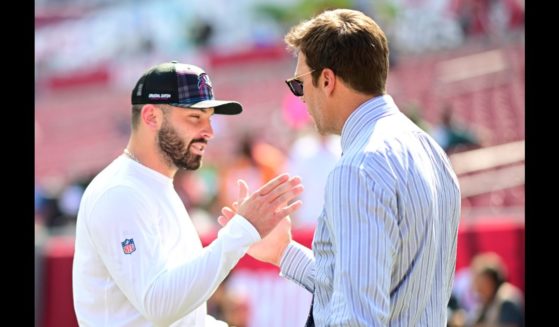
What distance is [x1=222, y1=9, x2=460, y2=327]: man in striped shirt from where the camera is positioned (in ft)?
10.4

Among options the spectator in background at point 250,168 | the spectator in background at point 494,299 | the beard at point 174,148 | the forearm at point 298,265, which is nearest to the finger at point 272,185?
the forearm at point 298,265

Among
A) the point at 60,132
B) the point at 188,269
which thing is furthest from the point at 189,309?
the point at 60,132

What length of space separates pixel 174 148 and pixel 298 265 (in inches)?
28.8

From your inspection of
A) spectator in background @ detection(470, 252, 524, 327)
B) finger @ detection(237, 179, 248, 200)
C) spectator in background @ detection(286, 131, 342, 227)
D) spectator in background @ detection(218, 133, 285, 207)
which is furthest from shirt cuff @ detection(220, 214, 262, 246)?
spectator in background @ detection(218, 133, 285, 207)

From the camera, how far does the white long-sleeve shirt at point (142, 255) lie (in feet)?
12.7

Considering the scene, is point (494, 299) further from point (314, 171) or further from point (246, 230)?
point (246, 230)

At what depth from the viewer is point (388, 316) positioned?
3168mm

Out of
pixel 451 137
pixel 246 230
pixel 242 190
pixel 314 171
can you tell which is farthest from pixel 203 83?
pixel 451 137

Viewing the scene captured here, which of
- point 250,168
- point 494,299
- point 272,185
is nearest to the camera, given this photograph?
point 272,185

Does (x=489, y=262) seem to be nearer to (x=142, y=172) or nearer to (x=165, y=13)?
(x=142, y=172)

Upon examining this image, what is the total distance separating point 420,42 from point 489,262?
2118 cm

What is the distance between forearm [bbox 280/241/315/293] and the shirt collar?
0.63 m

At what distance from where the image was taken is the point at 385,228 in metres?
3.19

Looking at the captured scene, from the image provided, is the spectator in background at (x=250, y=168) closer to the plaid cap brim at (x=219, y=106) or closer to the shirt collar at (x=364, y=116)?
the plaid cap brim at (x=219, y=106)
